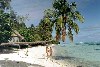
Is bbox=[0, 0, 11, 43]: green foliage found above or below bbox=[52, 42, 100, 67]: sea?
above

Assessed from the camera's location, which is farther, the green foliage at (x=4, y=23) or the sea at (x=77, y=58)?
the green foliage at (x=4, y=23)

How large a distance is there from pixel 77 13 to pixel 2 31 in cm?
1467

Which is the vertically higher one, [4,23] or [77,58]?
[4,23]

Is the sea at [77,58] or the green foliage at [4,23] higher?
the green foliage at [4,23]

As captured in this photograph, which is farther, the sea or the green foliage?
the green foliage

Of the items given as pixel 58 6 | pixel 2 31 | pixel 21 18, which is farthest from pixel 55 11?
pixel 21 18

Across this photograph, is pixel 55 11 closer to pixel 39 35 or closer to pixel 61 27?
pixel 61 27

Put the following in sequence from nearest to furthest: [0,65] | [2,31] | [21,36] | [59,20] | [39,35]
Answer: [0,65], [59,20], [2,31], [21,36], [39,35]

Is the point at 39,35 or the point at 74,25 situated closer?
the point at 74,25

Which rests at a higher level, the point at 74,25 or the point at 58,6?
the point at 58,6

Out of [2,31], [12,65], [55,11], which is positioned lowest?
[12,65]

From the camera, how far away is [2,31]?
45.6 metres

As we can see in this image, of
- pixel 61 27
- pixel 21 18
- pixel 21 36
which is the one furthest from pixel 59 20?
pixel 21 18

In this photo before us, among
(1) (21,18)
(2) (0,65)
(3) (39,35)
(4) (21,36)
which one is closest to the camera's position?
(2) (0,65)
